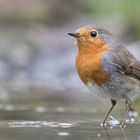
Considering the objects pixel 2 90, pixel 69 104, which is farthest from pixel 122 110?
pixel 2 90

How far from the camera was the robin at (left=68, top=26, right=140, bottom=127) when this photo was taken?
7.38 meters

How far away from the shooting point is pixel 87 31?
759 centimetres

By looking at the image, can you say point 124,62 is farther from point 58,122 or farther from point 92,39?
point 58,122

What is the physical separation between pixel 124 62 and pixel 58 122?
1.19m

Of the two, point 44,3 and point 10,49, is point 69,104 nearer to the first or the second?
point 10,49

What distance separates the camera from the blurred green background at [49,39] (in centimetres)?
1228

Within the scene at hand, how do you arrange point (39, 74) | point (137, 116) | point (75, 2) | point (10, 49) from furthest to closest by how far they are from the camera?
point (75, 2) < point (10, 49) < point (39, 74) < point (137, 116)

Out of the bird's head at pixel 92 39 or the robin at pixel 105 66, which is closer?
the robin at pixel 105 66

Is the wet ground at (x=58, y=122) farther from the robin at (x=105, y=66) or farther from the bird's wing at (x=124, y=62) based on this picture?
the bird's wing at (x=124, y=62)

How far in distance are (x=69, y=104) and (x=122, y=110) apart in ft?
2.93

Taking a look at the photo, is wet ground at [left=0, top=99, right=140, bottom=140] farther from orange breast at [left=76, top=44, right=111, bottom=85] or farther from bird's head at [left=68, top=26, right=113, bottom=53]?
bird's head at [left=68, top=26, right=113, bottom=53]

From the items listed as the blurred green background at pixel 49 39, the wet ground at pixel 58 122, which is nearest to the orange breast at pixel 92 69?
the wet ground at pixel 58 122

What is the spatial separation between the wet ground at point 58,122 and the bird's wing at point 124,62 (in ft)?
1.92

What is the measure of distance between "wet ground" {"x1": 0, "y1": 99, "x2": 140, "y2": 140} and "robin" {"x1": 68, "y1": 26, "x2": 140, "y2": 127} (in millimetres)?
372
